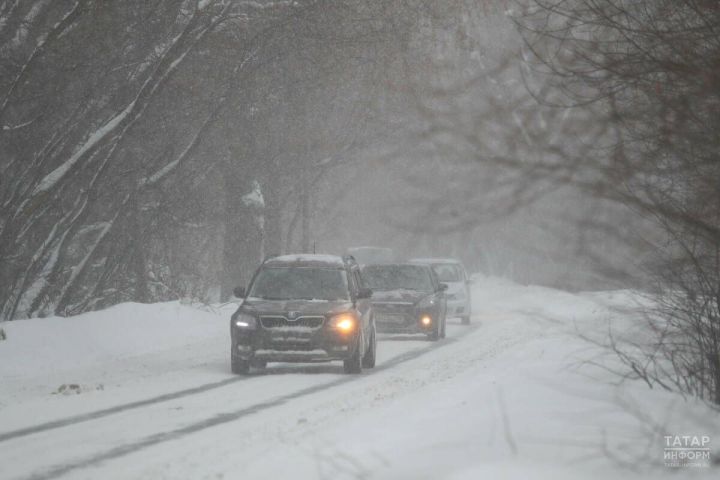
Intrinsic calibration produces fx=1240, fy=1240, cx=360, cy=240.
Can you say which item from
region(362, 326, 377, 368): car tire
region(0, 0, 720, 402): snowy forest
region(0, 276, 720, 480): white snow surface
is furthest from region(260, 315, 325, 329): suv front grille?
region(0, 0, 720, 402): snowy forest

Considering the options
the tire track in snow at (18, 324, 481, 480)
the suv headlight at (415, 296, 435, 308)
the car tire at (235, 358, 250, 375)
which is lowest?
the tire track in snow at (18, 324, 481, 480)

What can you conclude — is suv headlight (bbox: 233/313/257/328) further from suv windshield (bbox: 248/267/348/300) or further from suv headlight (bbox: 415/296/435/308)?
suv headlight (bbox: 415/296/435/308)

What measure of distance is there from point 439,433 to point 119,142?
15.6 meters

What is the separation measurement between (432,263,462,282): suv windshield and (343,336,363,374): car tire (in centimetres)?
1730

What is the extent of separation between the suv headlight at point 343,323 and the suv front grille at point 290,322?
0.54ft

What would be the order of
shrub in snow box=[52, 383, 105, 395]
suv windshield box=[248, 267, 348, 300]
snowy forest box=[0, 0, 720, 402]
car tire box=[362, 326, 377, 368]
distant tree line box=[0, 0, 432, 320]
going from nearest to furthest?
1. snowy forest box=[0, 0, 720, 402]
2. shrub in snow box=[52, 383, 105, 395]
3. suv windshield box=[248, 267, 348, 300]
4. car tire box=[362, 326, 377, 368]
5. distant tree line box=[0, 0, 432, 320]

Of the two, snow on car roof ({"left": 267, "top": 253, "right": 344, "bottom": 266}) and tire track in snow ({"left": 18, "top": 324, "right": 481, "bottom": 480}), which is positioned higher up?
snow on car roof ({"left": 267, "top": 253, "right": 344, "bottom": 266})

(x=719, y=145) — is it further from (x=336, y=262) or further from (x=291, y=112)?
(x=291, y=112)

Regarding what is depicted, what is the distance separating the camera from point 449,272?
3650cm

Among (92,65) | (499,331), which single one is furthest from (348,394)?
(499,331)

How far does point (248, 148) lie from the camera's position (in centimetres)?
3641

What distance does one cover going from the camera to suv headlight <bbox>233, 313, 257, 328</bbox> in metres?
18.4

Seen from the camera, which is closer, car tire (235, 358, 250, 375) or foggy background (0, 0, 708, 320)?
foggy background (0, 0, 708, 320)

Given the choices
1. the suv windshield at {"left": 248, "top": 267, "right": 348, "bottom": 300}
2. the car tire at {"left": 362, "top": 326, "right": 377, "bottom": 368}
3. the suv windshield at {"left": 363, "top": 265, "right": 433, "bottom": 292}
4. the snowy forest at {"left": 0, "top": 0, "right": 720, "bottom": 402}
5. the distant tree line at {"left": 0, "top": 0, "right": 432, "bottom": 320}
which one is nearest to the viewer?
the snowy forest at {"left": 0, "top": 0, "right": 720, "bottom": 402}
